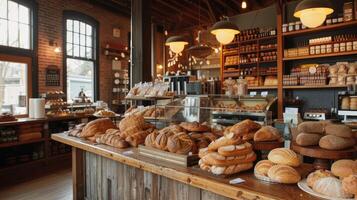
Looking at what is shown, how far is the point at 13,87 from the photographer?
6195mm

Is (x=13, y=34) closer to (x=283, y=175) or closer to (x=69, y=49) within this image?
(x=69, y=49)

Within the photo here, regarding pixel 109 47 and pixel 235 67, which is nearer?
pixel 235 67

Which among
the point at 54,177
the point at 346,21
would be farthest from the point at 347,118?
the point at 54,177

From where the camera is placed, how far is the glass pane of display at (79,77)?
7434mm

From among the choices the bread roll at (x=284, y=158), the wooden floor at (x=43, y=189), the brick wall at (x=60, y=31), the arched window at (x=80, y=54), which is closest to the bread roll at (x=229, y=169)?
the bread roll at (x=284, y=158)

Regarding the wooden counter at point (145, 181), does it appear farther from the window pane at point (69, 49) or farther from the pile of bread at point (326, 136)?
the window pane at point (69, 49)

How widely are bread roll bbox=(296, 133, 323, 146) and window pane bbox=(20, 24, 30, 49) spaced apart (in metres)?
6.50

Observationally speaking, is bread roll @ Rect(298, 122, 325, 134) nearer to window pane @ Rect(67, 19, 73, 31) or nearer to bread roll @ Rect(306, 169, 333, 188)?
bread roll @ Rect(306, 169, 333, 188)

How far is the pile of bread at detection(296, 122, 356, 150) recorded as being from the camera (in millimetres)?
1318

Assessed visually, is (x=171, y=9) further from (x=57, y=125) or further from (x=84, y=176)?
(x=84, y=176)

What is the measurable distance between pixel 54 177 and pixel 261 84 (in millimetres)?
4899

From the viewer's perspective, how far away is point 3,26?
233 inches

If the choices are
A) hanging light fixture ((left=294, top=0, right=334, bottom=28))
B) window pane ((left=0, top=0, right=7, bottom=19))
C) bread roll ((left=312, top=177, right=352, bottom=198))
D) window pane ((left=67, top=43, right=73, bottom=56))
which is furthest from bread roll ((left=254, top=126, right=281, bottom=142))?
window pane ((left=67, top=43, right=73, bottom=56))

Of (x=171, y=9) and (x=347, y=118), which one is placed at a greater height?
(x=171, y=9)
